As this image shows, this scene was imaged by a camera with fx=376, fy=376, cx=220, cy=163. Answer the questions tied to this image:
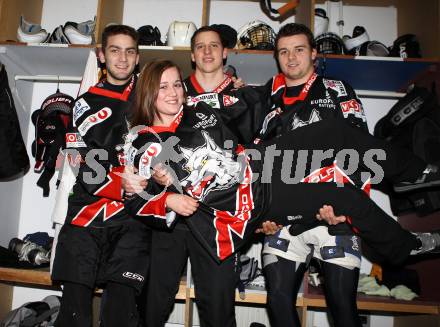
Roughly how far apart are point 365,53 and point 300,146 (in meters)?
1.07

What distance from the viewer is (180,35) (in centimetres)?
231

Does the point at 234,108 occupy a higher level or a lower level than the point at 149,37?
lower

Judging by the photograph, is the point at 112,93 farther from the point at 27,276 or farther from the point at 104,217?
the point at 27,276

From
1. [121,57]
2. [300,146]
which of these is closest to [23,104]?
[121,57]

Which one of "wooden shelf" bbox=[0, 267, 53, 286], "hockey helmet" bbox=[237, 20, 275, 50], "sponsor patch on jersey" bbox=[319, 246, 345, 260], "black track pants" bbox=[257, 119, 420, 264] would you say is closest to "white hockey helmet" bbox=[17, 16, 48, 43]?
"hockey helmet" bbox=[237, 20, 275, 50]

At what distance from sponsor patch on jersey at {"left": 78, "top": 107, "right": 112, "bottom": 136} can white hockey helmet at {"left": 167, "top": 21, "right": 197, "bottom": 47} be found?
613 millimetres

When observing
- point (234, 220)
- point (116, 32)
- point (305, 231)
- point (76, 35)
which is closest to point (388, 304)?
point (305, 231)

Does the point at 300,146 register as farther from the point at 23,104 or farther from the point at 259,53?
the point at 23,104

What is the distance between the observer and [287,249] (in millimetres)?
1795

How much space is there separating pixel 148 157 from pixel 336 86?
1057 mm

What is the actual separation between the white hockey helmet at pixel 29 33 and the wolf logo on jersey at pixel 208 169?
58.8 inches

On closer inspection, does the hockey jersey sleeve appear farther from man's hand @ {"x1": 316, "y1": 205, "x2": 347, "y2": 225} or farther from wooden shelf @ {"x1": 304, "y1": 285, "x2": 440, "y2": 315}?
wooden shelf @ {"x1": 304, "y1": 285, "x2": 440, "y2": 315}

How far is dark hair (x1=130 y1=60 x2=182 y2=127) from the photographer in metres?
1.76

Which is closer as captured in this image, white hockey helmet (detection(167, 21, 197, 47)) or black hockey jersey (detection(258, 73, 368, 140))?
black hockey jersey (detection(258, 73, 368, 140))
